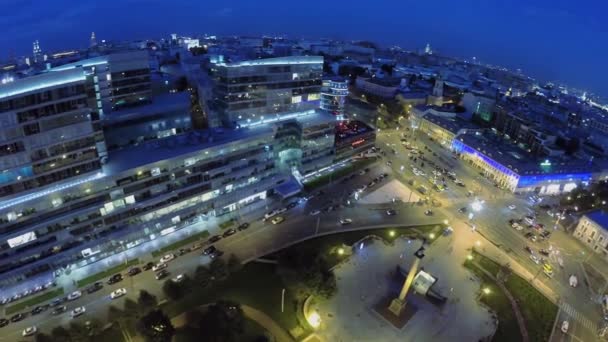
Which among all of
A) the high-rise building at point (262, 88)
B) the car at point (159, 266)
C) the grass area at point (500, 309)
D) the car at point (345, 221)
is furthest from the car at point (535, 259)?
the car at point (159, 266)

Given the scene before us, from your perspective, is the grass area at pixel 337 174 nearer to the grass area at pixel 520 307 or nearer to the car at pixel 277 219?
the car at pixel 277 219

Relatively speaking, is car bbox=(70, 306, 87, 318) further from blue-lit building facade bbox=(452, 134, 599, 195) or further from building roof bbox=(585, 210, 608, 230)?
blue-lit building facade bbox=(452, 134, 599, 195)

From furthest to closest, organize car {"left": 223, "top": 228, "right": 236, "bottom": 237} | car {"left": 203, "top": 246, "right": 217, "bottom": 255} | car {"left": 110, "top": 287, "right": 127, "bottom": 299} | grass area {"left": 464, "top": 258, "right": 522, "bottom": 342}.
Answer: car {"left": 223, "top": 228, "right": 236, "bottom": 237} → car {"left": 203, "top": 246, "right": 217, "bottom": 255} → car {"left": 110, "top": 287, "right": 127, "bottom": 299} → grass area {"left": 464, "top": 258, "right": 522, "bottom": 342}

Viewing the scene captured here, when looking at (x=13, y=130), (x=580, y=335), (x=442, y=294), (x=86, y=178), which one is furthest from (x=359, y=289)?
(x=13, y=130)

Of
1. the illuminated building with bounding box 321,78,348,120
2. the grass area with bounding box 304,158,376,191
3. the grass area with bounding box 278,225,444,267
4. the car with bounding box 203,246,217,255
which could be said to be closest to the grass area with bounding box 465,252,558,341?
the grass area with bounding box 278,225,444,267

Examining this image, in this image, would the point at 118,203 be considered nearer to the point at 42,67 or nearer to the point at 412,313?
the point at 42,67

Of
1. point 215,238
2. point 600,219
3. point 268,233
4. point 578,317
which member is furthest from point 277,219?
point 600,219
